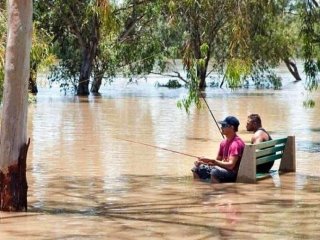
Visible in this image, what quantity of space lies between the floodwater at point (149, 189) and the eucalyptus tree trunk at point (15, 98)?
19.3 inches

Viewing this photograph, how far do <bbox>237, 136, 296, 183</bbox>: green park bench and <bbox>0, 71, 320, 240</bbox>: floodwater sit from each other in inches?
8.1

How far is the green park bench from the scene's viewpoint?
12367 mm

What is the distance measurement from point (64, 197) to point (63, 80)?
35540 mm

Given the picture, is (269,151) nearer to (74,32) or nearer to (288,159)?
(288,159)

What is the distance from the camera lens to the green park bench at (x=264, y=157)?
1237 cm

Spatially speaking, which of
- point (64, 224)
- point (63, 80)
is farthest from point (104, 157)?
point (63, 80)

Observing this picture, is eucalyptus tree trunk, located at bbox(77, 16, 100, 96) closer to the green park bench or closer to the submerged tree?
the submerged tree

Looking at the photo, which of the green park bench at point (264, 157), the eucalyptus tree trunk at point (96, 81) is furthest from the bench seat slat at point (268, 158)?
the eucalyptus tree trunk at point (96, 81)

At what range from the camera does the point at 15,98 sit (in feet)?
32.4

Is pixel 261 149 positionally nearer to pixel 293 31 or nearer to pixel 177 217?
pixel 177 217

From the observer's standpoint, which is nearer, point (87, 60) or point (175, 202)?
point (175, 202)

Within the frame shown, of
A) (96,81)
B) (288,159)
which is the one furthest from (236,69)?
(96,81)

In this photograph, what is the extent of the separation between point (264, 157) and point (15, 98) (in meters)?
4.68

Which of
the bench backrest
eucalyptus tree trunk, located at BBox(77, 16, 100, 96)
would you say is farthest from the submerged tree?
the bench backrest
